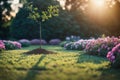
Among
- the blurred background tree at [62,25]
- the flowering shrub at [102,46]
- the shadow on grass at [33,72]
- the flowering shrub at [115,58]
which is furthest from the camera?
the blurred background tree at [62,25]

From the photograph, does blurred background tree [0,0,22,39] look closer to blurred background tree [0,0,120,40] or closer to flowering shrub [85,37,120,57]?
blurred background tree [0,0,120,40]

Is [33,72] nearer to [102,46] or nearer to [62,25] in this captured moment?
[102,46]

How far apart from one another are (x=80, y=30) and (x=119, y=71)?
32779mm

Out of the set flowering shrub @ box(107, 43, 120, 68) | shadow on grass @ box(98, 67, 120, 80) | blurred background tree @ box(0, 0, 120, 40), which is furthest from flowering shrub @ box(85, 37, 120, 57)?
blurred background tree @ box(0, 0, 120, 40)

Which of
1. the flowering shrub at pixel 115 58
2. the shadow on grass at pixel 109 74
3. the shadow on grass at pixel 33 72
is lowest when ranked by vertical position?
the shadow on grass at pixel 109 74

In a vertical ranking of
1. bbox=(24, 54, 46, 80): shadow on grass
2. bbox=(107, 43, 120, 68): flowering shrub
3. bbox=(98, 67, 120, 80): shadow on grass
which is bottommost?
bbox=(98, 67, 120, 80): shadow on grass

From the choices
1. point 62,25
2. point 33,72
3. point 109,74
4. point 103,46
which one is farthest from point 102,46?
point 62,25

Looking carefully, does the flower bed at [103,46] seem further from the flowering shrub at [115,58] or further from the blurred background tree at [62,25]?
the blurred background tree at [62,25]

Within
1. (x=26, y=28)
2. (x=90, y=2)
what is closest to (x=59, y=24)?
(x=26, y=28)

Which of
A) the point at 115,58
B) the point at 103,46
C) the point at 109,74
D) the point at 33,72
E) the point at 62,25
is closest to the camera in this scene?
the point at 109,74

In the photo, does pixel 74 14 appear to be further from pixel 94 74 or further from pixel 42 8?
pixel 94 74

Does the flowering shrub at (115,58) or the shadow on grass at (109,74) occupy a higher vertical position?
the flowering shrub at (115,58)

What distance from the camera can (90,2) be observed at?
54.5 m

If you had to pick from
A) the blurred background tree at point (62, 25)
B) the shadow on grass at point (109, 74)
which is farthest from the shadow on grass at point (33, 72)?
the blurred background tree at point (62, 25)
